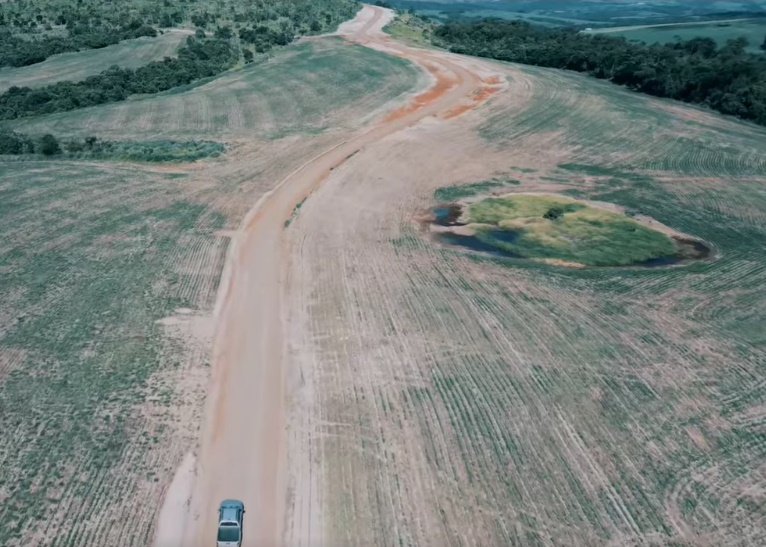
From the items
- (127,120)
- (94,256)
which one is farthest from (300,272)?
(127,120)

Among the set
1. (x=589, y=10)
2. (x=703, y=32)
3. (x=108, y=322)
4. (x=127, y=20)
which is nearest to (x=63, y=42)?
(x=127, y=20)

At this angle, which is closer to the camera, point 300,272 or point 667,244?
point 300,272

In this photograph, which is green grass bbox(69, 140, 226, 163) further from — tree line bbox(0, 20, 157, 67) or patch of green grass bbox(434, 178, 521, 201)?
tree line bbox(0, 20, 157, 67)

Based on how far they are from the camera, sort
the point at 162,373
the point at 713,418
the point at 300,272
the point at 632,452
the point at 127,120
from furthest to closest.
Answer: the point at 127,120 < the point at 300,272 < the point at 162,373 < the point at 713,418 < the point at 632,452

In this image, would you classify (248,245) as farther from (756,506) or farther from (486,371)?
(756,506)

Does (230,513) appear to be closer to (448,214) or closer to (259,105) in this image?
(448,214)
